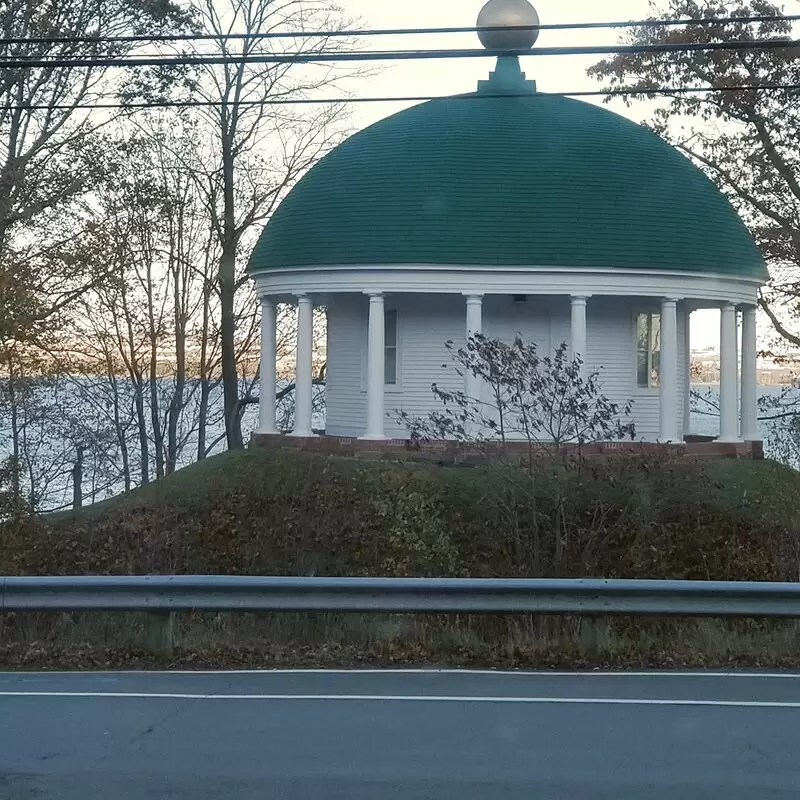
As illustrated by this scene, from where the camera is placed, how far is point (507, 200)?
23625 mm

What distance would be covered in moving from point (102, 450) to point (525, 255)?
9.36 meters

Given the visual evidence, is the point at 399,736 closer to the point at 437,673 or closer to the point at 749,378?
the point at 437,673

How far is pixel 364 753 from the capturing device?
775cm

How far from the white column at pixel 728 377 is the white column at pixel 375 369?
7.03 m

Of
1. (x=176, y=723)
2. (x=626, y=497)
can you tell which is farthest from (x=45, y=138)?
(x=176, y=723)

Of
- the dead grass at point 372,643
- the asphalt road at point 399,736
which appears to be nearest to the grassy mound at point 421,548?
the dead grass at point 372,643

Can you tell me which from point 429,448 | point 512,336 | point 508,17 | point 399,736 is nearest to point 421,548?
point 429,448

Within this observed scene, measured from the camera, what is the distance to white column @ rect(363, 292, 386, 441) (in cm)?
2364

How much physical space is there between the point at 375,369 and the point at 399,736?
15940 millimetres

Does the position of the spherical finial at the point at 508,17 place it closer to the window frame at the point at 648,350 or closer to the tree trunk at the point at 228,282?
the window frame at the point at 648,350

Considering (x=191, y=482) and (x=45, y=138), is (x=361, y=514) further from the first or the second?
(x=45, y=138)

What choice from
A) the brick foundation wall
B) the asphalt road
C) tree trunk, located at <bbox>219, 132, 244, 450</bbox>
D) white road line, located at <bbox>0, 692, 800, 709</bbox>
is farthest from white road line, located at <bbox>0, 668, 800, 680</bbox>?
tree trunk, located at <bbox>219, 132, 244, 450</bbox>

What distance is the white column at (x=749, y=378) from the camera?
2708cm

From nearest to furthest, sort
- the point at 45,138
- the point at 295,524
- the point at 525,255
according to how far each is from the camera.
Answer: the point at 295,524 → the point at 525,255 → the point at 45,138
